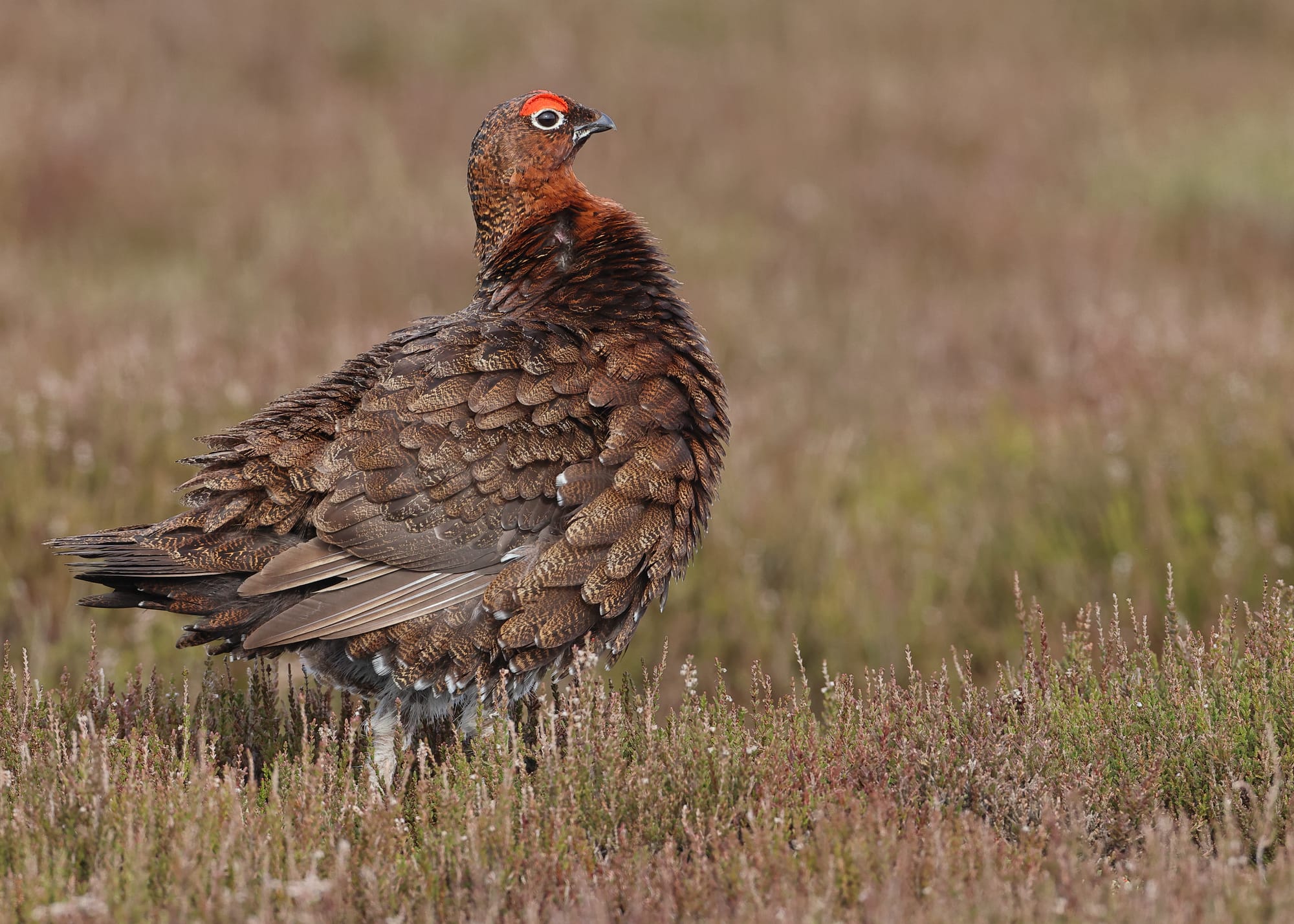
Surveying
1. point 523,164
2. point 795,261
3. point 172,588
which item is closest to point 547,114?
point 523,164

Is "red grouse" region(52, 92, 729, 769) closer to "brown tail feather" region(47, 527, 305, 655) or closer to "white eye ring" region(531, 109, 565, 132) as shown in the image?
"brown tail feather" region(47, 527, 305, 655)

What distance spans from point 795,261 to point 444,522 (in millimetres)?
7290

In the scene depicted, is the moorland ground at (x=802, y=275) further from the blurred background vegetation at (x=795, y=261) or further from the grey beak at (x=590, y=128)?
the grey beak at (x=590, y=128)

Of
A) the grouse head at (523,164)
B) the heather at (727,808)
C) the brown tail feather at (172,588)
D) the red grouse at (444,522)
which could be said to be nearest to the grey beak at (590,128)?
the grouse head at (523,164)

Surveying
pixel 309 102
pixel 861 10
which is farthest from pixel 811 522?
pixel 861 10

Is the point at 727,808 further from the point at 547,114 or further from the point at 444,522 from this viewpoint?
the point at 547,114

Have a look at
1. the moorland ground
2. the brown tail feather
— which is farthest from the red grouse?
the moorland ground

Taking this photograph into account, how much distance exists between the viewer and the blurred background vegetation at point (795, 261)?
6172 millimetres

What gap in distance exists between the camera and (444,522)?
133 inches

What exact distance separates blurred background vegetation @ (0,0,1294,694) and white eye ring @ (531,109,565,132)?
2.36 m

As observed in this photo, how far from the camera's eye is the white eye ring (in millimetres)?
3994

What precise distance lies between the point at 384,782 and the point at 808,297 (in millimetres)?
7069

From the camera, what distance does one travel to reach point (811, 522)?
6609 mm

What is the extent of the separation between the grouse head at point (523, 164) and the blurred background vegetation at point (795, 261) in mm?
2267
